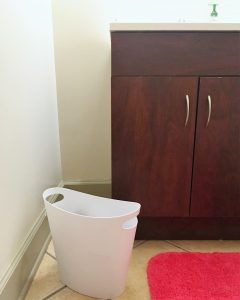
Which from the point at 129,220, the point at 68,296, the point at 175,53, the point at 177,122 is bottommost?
the point at 68,296

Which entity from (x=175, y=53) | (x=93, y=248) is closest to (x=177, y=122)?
(x=175, y=53)

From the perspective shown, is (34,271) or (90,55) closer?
(34,271)

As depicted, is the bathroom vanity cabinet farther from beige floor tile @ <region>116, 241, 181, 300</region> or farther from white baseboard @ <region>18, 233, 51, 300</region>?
white baseboard @ <region>18, 233, 51, 300</region>

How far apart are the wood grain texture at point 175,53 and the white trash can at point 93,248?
0.48 meters

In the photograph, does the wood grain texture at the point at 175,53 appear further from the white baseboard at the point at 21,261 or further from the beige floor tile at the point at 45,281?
the beige floor tile at the point at 45,281

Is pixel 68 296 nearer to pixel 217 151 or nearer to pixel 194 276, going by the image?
pixel 194 276

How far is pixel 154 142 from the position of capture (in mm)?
970

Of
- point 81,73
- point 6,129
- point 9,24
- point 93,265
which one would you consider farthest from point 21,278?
point 81,73

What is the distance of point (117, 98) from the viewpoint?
0.93m

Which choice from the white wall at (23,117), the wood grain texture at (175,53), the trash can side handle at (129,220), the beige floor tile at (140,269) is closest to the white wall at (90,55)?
the white wall at (23,117)

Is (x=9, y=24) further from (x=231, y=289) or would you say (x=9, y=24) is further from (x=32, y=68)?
(x=231, y=289)

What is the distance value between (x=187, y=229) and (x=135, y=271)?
306 mm

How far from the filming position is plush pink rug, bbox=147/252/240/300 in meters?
0.84

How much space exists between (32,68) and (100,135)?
527 mm
